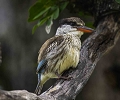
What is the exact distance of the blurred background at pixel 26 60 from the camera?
13.7 feet

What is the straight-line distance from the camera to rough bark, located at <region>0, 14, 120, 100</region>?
7.23 ft

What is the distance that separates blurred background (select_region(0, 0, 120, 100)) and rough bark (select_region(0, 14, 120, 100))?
87 cm

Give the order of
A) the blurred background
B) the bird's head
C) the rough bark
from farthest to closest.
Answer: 1. the blurred background
2. the bird's head
3. the rough bark

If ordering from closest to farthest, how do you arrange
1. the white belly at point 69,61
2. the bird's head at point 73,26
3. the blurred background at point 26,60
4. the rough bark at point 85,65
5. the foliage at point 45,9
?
the rough bark at point 85,65 → the white belly at point 69,61 → the bird's head at point 73,26 → the foliage at point 45,9 → the blurred background at point 26,60

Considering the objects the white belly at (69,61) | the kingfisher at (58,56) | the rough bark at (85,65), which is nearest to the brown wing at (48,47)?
the kingfisher at (58,56)

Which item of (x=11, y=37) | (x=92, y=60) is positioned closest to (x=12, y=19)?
(x=11, y=37)

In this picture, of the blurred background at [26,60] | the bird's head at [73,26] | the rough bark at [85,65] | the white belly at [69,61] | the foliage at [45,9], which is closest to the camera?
the rough bark at [85,65]

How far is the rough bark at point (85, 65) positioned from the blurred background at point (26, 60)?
87cm

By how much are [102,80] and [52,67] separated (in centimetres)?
142

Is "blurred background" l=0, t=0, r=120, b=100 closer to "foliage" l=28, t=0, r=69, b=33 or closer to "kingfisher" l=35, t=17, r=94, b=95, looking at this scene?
"foliage" l=28, t=0, r=69, b=33

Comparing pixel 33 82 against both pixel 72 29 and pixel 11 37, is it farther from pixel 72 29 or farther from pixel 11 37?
pixel 72 29

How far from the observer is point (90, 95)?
425cm


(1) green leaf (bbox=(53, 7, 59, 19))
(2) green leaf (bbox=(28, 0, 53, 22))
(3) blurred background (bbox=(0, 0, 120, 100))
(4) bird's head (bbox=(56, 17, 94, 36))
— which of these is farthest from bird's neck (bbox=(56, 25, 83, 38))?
(3) blurred background (bbox=(0, 0, 120, 100))

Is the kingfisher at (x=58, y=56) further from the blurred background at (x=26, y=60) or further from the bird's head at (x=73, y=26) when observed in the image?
the blurred background at (x=26, y=60)
